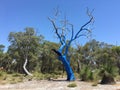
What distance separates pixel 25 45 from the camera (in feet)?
164

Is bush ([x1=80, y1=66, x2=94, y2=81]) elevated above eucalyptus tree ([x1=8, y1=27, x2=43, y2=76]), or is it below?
below

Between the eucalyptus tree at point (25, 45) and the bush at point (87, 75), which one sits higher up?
the eucalyptus tree at point (25, 45)

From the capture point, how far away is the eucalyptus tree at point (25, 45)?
49.0m

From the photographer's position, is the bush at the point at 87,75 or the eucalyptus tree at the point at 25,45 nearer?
the bush at the point at 87,75

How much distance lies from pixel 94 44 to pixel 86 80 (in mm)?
42442

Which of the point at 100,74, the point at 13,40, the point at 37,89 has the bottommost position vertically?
the point at 37,89

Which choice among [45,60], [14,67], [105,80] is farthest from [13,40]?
[105,80]

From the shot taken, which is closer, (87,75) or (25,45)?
(87,75)

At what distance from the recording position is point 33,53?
169ft

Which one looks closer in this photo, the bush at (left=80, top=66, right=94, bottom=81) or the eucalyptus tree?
the bush at (left=80, top=66, right=94, bottom=81)

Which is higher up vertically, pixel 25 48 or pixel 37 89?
pixel 25 48

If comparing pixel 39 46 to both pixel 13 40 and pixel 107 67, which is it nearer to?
pixel 13 40

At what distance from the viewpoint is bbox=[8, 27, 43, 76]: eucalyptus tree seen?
161 ft

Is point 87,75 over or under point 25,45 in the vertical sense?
under
